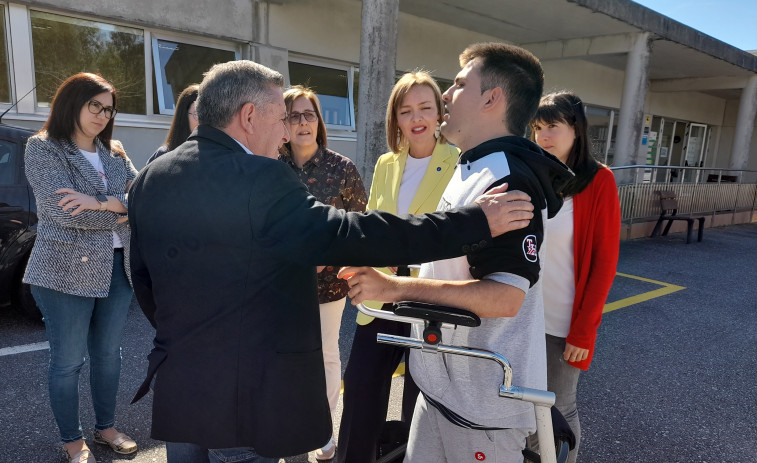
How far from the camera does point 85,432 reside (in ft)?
9.45

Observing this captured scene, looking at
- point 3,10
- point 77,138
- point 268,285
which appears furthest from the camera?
point 3,10

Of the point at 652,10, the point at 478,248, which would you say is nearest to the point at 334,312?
the point at 478,248

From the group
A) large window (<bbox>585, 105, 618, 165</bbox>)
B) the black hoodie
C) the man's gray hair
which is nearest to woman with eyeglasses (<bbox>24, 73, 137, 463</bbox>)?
the man's gray hair

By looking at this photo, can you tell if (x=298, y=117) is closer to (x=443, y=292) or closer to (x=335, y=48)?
(x=443, y=292)

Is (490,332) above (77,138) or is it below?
below

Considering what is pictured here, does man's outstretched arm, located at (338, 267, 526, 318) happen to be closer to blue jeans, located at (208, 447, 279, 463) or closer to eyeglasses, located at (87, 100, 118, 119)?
blue jeans, located at (208, 447, 279, 463)

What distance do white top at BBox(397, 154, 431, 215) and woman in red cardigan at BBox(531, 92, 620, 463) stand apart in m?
0.63

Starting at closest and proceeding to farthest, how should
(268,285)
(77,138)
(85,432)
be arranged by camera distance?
(268,285)
(77,138)
(85,432)

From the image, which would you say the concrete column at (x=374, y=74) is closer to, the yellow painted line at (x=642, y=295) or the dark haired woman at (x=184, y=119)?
the yellow painted line at (x=642, y=295)

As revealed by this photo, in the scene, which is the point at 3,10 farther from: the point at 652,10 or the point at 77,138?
the point at 652,10

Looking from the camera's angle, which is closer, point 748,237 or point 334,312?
point 334,312

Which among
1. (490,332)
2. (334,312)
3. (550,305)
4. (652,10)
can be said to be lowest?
(334,312)

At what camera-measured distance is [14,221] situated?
13.8 ft

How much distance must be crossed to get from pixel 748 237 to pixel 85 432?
1302cm
